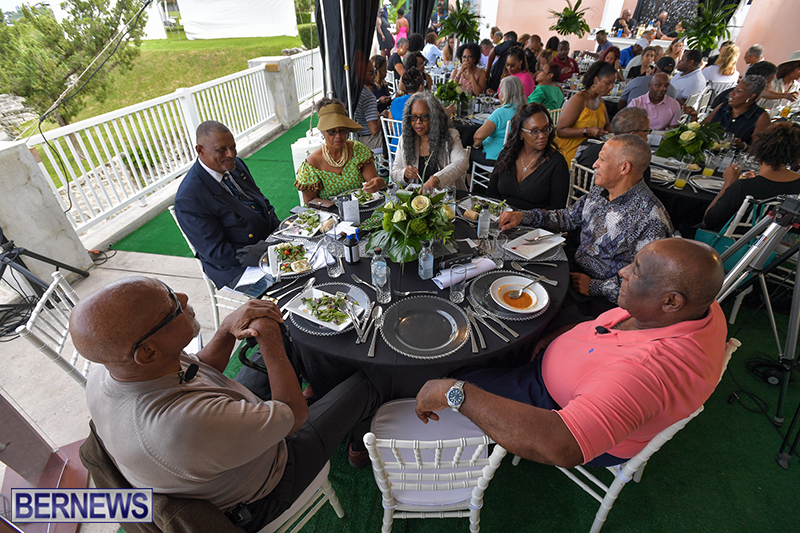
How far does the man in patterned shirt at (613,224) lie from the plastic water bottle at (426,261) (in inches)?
28.3

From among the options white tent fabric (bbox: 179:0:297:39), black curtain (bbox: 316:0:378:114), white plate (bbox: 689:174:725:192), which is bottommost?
white plate (bbox: 689:174:725:192)

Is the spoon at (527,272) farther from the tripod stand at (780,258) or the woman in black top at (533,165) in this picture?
the woman in black top at (533,165)

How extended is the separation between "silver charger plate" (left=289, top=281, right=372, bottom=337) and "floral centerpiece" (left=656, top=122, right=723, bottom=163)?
10.4 ft

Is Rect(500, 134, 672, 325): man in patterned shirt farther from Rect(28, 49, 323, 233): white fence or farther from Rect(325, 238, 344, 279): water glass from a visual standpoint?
Rect(28, 49, 323, 233): white fence

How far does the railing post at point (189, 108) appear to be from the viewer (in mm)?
5109

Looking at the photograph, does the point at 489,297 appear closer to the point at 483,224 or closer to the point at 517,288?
the point at 517,288

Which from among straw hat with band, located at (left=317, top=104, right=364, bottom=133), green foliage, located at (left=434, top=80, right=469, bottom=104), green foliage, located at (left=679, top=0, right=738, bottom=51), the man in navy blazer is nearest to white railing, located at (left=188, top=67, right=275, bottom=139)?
straw hat with band, located at (left=317, top=104, right=364, bottom=133)

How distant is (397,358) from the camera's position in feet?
4.82

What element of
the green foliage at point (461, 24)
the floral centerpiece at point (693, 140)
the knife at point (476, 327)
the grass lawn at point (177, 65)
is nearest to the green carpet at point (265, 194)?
the knife at point (476, 327)

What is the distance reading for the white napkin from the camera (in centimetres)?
186

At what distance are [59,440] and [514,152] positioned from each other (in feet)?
Answer: 12.0

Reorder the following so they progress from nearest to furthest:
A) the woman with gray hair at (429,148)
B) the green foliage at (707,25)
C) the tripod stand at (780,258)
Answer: the tripod stand at (780,258), the woman with gray hair at (429,148), the green foliage at (707,25)

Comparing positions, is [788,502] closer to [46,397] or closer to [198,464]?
[198,464]

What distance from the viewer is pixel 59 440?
6.91 feet
